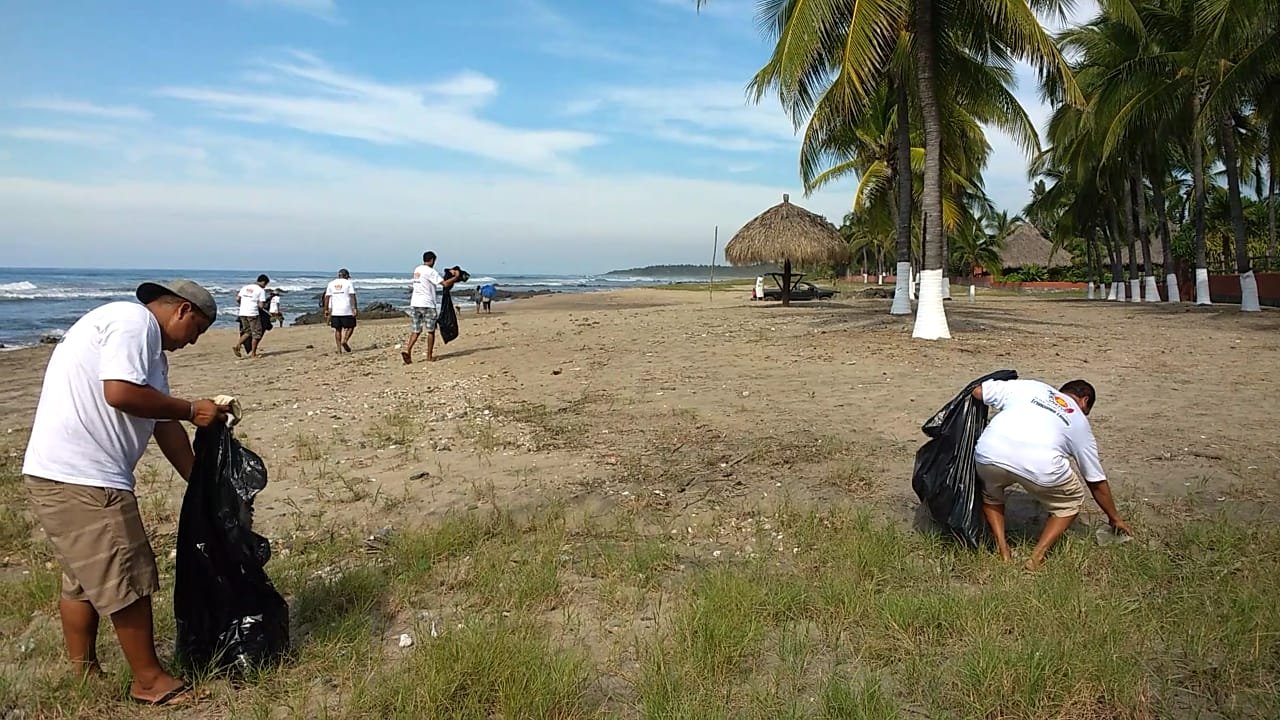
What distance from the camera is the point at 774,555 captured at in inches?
168

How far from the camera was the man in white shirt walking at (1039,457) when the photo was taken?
12.8 feet

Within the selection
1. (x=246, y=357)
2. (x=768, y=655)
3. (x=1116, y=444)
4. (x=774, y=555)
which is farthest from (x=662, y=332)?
(x=768, y=655)

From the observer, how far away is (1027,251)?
56.6 meters

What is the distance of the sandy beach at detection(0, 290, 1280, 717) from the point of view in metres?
4.18

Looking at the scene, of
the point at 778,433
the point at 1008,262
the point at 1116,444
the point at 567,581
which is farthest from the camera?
the point at 1008,262

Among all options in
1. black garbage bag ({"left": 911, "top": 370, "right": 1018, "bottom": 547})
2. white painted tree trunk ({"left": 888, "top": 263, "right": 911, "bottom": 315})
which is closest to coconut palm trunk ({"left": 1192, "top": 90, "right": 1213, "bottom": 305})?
white painted tree trunk ({"left": 888, "top": 263, "right": 911, "bottom": 315})

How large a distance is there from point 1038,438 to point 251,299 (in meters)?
12.6

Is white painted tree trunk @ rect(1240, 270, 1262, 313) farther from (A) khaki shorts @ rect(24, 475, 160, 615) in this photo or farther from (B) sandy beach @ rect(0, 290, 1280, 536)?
(A) khaki shorts @ rect(24, 475, 160, 615)

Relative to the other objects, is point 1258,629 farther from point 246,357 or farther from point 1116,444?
point 246,357

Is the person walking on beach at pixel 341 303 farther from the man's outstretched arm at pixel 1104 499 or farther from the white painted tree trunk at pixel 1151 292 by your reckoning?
the white painted tree trunk at pixel 1151 292

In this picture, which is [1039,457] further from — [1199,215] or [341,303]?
[1199,215]

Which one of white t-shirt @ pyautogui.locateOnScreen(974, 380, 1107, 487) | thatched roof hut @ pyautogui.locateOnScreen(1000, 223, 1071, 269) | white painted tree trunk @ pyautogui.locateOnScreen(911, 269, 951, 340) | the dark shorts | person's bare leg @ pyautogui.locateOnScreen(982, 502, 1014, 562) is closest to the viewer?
white t-shirt @ pyautogui.locateOnScreen(974, 380, 1107, 487)

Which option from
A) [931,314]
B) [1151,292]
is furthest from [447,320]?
[1151,292]

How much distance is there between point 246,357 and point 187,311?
12.3 meters
